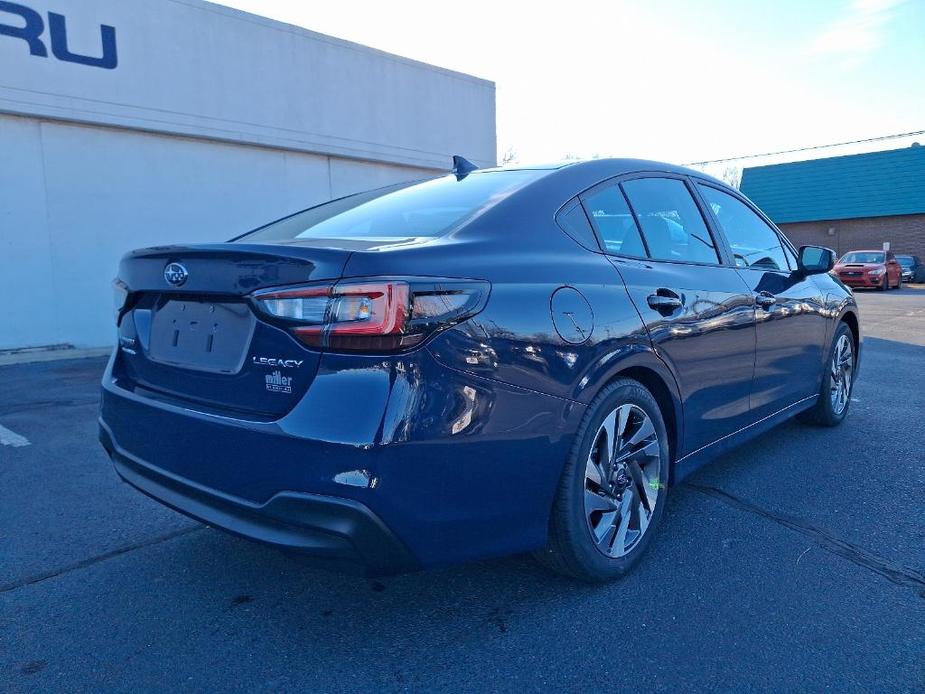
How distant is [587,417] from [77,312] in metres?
9.21

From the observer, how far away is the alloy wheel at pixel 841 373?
15.9ft

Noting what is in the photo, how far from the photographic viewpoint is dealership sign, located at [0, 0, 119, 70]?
8.53m

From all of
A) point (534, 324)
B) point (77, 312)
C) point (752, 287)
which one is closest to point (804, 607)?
point (534, 324)

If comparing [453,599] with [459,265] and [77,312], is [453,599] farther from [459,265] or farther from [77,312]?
[77,312]

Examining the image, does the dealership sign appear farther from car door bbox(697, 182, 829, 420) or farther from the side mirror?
the side mirror

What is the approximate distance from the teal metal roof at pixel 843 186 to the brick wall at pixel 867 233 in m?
0.54

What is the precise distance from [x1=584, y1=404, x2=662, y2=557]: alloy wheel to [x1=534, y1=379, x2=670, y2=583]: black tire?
0.5 inches

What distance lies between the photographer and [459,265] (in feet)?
6.99

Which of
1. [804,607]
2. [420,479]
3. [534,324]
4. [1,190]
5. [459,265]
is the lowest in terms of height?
[804,607]

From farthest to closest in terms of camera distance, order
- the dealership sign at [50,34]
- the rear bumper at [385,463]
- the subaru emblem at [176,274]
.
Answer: the dealership sign at [50,34]
the subaru emblem at [176,274]
the rear bumper at [385,463]

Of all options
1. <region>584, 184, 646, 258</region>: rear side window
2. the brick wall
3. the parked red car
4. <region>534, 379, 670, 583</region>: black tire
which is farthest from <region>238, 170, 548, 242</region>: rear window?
the brick wall

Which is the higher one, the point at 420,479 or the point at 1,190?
the point at 1,190

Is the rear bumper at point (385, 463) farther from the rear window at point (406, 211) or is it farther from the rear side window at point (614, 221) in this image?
the rear side window at point (614, 221)

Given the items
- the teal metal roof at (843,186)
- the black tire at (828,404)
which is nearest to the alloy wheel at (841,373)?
the black tire at (828,404)
